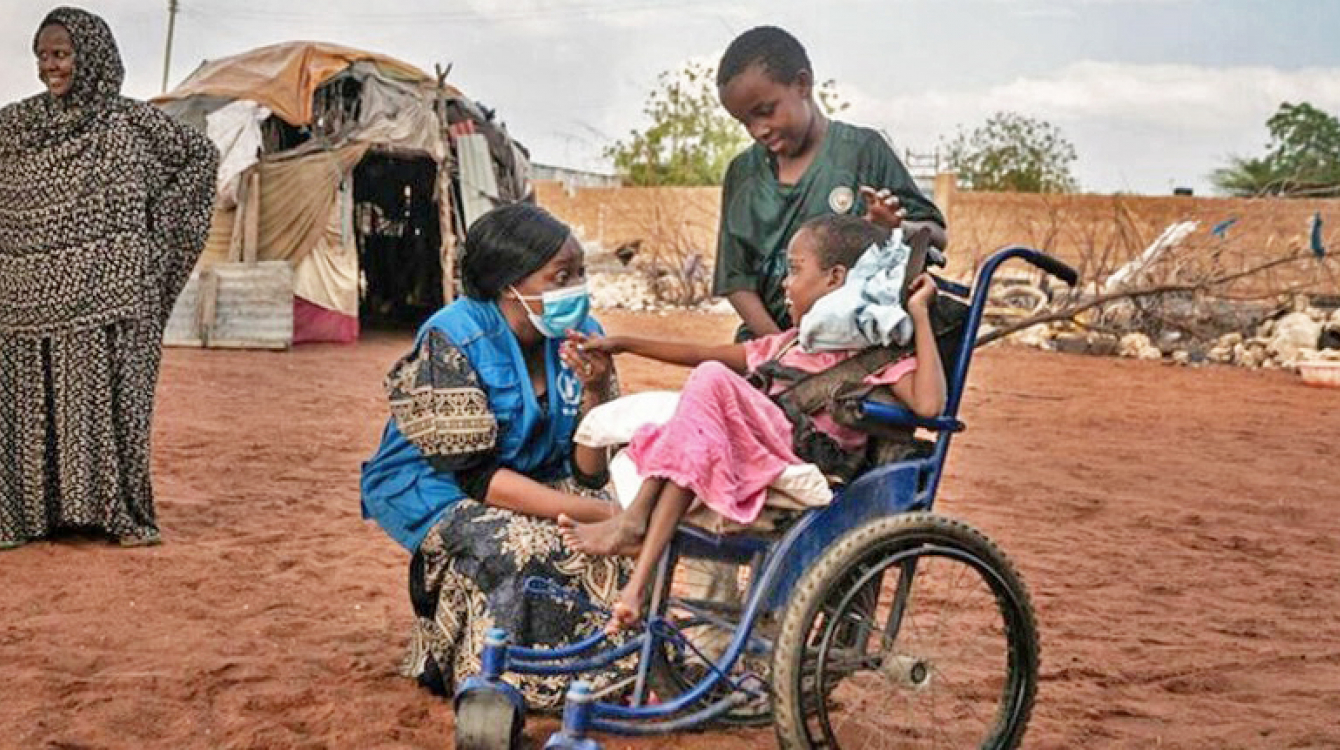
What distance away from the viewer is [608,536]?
2.91 m

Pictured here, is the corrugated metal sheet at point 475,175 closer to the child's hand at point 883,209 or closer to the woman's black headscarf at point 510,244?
the woman's black headscarf at point 510,244

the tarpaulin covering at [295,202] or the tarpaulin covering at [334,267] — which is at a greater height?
the tarpaulin covering at [295,202]

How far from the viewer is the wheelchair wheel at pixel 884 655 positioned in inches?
107

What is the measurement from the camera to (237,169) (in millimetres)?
14820

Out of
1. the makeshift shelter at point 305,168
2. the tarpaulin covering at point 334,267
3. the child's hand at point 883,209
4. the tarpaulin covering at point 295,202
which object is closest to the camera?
the child's hand at point 883,209

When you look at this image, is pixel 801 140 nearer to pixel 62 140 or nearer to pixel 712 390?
pixel 712 390

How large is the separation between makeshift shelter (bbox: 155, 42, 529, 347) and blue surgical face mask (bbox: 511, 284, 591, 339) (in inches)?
469

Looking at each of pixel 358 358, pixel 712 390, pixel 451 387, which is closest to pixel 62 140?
pixel 451 387

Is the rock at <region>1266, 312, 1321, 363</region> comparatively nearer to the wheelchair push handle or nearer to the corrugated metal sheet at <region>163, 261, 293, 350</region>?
the corrugated metal sheet at <region>163, 261, 293, 350</region>

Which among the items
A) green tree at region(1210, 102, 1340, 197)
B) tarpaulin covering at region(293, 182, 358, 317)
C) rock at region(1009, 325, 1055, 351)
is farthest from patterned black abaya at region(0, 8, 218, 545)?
green tree at region(1210, 102, 1340, 197)

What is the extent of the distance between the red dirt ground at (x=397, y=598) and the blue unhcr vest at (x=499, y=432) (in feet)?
1.61

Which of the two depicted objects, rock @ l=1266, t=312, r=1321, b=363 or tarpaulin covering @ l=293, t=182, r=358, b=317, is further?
rock @ l=1266, t=312, r=1321, b=363

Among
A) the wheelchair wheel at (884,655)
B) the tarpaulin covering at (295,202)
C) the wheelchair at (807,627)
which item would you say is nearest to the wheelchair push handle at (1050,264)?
the wheelchair at (807,627)

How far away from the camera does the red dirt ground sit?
354cm
